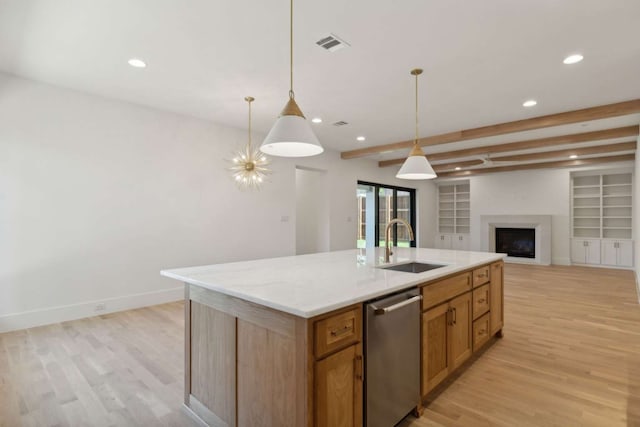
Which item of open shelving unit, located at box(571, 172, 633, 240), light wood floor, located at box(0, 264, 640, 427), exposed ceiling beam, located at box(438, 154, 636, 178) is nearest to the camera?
light wood floor, located at box(0, 264, 640, 427)

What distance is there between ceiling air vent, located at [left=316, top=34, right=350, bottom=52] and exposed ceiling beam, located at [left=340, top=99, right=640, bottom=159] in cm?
352

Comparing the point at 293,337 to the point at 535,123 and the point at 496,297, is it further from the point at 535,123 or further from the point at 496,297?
the point at 535,123

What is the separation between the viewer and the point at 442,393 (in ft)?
7.33

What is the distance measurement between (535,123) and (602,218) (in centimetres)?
531

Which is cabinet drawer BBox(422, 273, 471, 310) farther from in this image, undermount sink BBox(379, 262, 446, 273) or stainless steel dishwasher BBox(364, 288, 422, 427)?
undermount sink BBox(379, 262, 446, 273)

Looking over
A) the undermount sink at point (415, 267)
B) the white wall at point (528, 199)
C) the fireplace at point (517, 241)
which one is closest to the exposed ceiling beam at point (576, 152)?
the white wall at point (528, 199)

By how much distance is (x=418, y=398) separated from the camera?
197 centimetres

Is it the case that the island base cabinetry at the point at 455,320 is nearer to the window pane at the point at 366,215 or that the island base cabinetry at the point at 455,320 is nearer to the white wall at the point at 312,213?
the white wall at the point at 312,213

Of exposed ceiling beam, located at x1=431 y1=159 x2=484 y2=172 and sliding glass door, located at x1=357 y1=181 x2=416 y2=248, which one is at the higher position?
exposed ceiling beam, located at x1=431 y1=159 x2=484 y2=172

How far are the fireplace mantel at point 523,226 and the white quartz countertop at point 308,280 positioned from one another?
23.5 feet

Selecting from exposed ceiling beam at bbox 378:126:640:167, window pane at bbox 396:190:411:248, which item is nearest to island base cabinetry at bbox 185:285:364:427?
exposed ceiling beam at bbox 378:126:640:167

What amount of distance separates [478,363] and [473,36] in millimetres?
2702

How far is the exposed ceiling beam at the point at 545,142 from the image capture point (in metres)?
5.30

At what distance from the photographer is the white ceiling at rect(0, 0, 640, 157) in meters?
2.31
